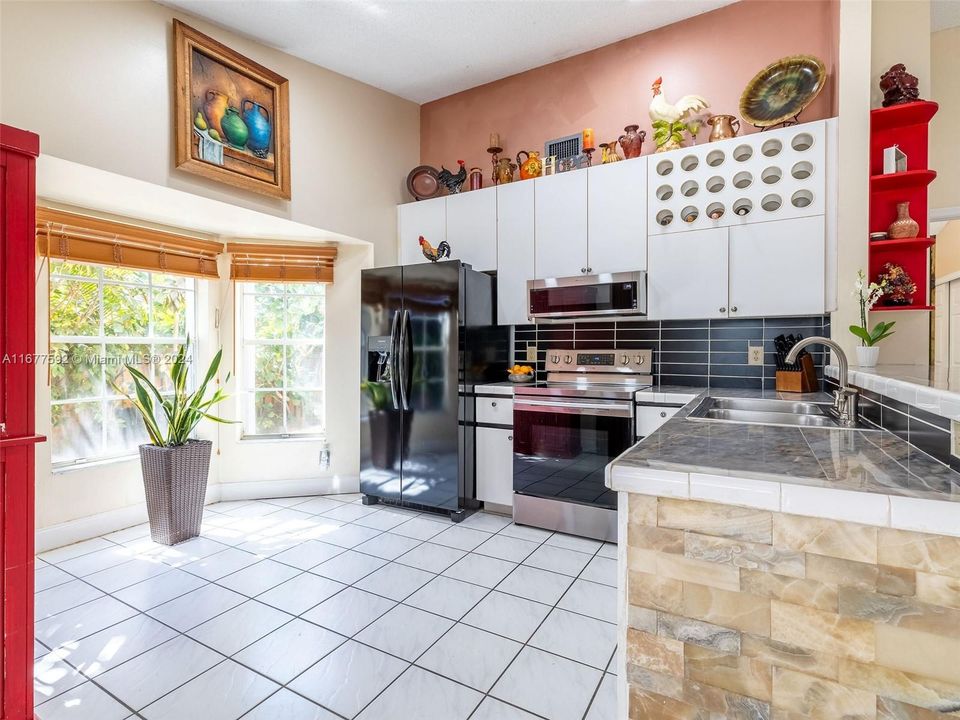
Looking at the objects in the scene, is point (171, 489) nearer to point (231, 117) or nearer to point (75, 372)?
point (75, 372)

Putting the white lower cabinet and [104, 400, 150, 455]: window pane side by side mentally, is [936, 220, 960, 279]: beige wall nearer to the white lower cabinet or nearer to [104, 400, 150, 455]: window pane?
the white lower cabinet

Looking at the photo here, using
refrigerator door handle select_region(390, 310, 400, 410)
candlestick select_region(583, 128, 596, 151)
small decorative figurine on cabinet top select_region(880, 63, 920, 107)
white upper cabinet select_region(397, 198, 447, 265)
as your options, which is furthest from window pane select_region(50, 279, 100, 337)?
small decorative figurine on cabinet top select_region(880, 63, 920, 107)

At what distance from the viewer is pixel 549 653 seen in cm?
177

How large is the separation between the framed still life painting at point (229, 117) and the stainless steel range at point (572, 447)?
2.11 meters

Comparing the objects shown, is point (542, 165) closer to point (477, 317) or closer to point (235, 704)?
point (477, 317)

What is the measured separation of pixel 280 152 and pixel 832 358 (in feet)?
11.4

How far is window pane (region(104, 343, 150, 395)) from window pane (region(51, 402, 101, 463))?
165mm

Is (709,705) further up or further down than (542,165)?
further down

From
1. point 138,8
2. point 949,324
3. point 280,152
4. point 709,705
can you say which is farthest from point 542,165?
point 709,705

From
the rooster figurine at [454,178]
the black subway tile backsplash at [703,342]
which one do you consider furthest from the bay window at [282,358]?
the black subway tile backsplash at [703,342]

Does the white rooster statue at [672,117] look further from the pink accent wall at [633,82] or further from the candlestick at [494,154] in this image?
the candlestick at [494,154]

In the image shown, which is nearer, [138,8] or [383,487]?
[138,8]

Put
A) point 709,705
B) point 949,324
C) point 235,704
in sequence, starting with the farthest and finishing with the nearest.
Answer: point 949,324, point 235,704, point 709,705

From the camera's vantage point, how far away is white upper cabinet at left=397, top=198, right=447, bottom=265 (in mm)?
3680
